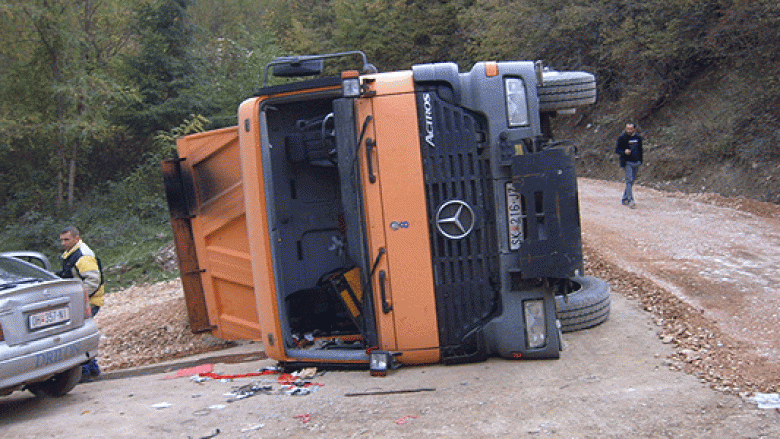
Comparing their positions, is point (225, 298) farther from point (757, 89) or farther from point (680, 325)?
point (757, 89)

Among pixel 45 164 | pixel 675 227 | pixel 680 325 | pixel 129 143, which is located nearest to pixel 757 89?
pixel 675 227

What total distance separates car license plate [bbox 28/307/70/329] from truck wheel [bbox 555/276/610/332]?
4147 millimetres

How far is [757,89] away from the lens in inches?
632

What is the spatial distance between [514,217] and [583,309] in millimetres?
1396

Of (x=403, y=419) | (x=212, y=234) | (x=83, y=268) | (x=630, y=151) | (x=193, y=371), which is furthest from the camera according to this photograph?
(x=630, y=151)

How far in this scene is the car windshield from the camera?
608 cm

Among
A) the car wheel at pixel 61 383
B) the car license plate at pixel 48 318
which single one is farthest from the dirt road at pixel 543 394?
the car license plate at pixel 48 318

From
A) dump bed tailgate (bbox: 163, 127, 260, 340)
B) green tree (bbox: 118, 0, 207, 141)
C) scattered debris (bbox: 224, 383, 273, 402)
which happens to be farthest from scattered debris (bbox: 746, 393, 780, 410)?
green tree (bbox: 118, 0, 207, 141)

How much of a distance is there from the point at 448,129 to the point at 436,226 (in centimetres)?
74

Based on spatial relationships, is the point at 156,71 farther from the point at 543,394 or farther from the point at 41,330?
the point at 543,394

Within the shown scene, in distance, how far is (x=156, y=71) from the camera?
873 inches

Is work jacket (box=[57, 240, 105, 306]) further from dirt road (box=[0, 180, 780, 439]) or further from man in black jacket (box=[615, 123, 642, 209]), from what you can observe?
man in black jacket (box=[615, 123, 642, 209])

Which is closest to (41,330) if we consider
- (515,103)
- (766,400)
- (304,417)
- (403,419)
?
(304,417)

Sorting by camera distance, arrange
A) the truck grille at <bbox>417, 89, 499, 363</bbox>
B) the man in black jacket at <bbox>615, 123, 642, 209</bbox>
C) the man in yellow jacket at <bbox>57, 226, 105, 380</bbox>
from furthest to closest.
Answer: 1. the man in black jacket at <bbox>615, 123, 642, 209</bbox>
2. the man in yellow jacket at <bbox>57, 226, 105, 380</bbox>
3. the truck grille at <bbox>417, 89, 499, 363</bbox>
